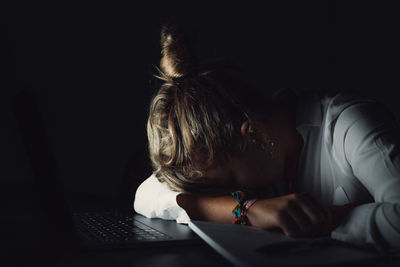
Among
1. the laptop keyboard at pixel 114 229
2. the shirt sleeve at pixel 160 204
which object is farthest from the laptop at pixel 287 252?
the shirt sleeve at pixel 160 204

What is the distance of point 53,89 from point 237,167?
178 centimetres

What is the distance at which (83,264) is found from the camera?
1.88ft

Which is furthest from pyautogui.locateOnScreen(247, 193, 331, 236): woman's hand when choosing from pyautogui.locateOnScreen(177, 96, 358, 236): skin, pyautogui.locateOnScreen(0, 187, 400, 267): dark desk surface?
pyautogui.locateOnScreen(0, 187, 400, 267): dark desk surface

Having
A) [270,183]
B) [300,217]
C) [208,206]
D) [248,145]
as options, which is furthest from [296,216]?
[270,183]

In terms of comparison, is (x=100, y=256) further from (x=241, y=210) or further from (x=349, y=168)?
(x=349, y=168)

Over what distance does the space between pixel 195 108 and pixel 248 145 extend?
189mm

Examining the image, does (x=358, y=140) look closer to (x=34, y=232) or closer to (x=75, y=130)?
(x=34, y=232)

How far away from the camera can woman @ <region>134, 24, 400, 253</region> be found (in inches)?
34.7

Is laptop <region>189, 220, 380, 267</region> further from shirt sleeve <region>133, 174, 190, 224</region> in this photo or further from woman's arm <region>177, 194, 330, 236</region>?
shirt sleeve <region>133, 174, 190, 224</region>

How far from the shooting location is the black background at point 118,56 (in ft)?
7.97

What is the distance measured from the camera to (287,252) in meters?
0.54

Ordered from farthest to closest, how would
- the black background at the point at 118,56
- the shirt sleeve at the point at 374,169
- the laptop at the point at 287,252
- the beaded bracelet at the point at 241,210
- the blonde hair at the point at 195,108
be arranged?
the black background at the point at 118,56 < the blonde hair at the point at 195,108 < the beaded bracelet at the point at 241,210 < the shirt sleeve at the point at 374,169 < the laptop at the point at 287,252

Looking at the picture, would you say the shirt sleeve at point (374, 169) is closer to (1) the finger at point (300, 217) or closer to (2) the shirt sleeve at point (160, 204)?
(1) the finger at point (300, 217)

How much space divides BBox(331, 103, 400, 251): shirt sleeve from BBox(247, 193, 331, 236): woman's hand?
0.11 feet
